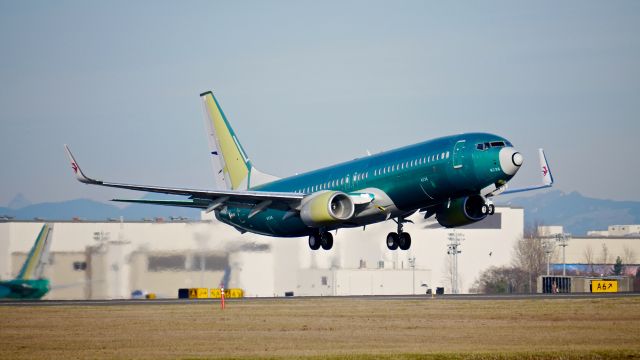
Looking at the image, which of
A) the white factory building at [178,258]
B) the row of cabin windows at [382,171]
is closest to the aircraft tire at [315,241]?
the row of cabin windows at [382,171]

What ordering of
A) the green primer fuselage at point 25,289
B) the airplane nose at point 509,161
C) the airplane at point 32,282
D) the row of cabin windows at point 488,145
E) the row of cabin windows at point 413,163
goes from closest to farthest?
the airplane nose at point 509,161
the row of cabin windows at point 488,145
the row of cabin windows at point 413,163
the airplane at point 32,282
the green primer fuselage at point 25,289

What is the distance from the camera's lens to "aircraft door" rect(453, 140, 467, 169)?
2092 inches

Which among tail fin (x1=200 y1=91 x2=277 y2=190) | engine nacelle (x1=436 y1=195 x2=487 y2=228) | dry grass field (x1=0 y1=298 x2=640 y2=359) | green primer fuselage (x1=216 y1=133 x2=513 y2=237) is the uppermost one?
tail fin (x1=200 y1=91 x2=277 y2=190)

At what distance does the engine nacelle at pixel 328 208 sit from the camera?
58.1 m

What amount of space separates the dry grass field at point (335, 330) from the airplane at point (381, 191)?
5.01 m

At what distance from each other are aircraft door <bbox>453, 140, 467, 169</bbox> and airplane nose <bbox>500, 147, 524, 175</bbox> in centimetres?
190

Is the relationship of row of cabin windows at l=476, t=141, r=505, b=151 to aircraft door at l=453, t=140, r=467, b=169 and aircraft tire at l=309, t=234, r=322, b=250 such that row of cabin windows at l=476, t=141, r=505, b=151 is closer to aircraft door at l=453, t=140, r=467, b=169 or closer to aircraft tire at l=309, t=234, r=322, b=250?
aircraft door at l=453, t=140, r=467, b=169

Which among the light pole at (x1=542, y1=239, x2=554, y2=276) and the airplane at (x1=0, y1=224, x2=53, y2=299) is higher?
the light pole at (x1=542, y1=239, x2=554, y2=276)

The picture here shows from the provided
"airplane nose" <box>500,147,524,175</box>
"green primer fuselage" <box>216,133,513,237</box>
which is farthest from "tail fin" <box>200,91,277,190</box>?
"airplane nose" <box>500,147,524,175</box>

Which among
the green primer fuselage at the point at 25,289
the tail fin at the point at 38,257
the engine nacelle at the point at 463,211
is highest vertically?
the engine nacelle at the point at 463,211

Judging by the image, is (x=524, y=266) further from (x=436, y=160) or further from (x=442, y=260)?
(x=436, y=160)

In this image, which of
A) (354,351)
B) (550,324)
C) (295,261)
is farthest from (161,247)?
(354,351)

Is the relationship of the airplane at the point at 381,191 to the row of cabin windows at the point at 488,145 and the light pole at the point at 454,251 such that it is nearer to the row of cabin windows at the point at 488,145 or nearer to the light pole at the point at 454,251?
the row of cabin windows at the point at 488,145

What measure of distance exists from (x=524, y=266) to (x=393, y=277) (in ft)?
73.8
